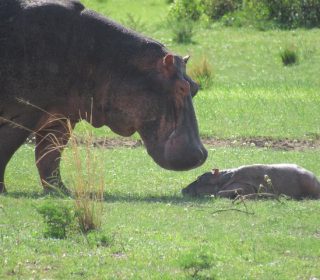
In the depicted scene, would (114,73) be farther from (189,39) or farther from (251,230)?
(189,39)

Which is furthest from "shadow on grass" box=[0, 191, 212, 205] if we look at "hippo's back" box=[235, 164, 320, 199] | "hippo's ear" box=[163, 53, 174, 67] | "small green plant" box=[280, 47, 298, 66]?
"small green plant" box=[280, 47, 298, 66]

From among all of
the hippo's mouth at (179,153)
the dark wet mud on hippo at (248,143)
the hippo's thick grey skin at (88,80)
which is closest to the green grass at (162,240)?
the hippo's mouth at (179,153)

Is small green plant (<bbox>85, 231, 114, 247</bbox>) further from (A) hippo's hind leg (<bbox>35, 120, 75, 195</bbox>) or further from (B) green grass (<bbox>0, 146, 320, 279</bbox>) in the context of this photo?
(A) hippo's hind leg (<bbox>35, 120, 75, 195</bbox>)

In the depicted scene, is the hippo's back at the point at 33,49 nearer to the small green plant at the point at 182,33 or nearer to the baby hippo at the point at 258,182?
the baby hippo at the point at 258,182

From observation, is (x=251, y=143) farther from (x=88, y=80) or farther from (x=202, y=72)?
(x=202, y=72)

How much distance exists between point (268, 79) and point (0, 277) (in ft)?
53.2

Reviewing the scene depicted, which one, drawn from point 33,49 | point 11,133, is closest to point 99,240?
point 11,133

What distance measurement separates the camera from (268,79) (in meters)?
23.3

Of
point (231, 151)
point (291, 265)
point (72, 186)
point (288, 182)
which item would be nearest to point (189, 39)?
point (231, 151)

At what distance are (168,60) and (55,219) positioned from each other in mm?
3296

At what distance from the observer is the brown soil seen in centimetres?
1653

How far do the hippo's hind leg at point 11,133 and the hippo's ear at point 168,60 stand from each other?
1.58 meters

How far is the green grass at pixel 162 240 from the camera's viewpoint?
788 centimetres

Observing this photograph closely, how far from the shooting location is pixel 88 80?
1188 cm
